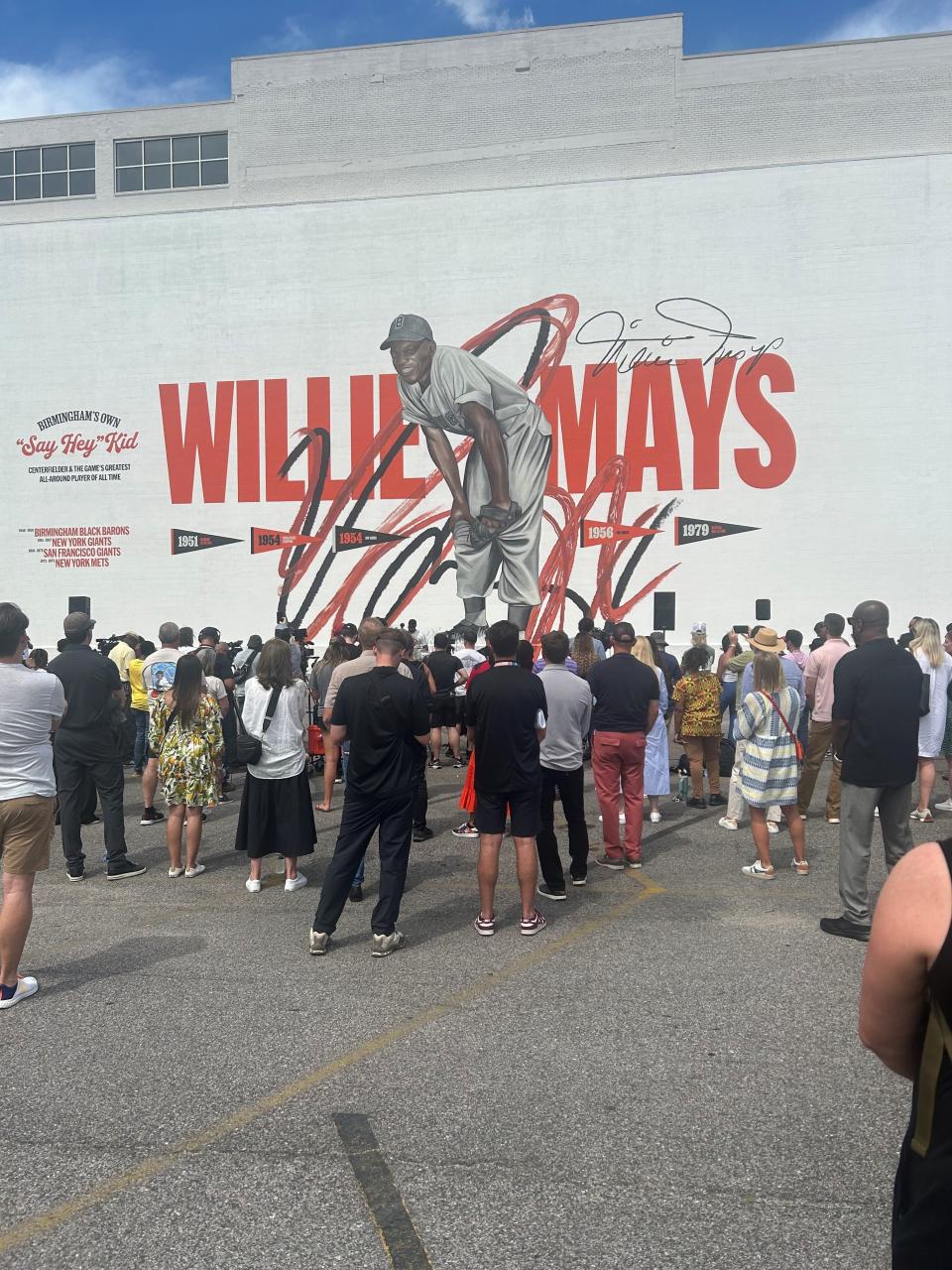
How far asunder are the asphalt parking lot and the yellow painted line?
1 centimetres

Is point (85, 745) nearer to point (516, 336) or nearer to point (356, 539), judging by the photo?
point (356, 539)

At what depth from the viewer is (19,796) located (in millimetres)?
4934

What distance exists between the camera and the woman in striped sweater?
692cm

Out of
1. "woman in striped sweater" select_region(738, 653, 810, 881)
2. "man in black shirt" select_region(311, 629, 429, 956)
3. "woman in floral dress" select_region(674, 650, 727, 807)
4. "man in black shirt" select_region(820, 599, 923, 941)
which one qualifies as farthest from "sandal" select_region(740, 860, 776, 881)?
"man in black shirt" select_region(311, 629, 429, 956)

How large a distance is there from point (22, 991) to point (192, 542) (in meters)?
20.9

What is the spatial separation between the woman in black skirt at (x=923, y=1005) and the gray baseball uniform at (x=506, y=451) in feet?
71.2

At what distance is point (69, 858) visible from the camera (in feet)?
24.2

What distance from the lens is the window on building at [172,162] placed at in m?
25.7

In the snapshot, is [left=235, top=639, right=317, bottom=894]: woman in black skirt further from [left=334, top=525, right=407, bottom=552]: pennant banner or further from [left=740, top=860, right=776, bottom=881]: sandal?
[left=334, top=525, right=407, bottom=552]: pennant banner

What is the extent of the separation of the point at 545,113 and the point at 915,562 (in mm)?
13993

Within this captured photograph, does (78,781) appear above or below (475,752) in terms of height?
below

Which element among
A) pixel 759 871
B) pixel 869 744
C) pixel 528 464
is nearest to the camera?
pixel 869 744
